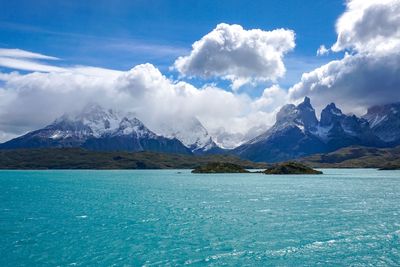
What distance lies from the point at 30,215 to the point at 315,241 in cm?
6498

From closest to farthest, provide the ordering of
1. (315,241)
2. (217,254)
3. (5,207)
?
(217,254), (315,241), (5,207)

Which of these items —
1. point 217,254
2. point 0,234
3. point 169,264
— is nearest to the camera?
point 169,264

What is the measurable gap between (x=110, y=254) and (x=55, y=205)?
66540 millimetres

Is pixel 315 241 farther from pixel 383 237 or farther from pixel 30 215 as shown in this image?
pixel 30 215

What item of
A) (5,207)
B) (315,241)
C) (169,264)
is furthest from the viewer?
(5,207)

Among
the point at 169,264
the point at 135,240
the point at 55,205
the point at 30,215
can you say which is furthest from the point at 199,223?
the point at 55,205

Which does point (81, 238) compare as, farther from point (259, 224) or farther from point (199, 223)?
point (259, 224)

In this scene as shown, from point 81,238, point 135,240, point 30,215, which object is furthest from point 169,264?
point 30,215

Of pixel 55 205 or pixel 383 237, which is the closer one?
pixel 383 237

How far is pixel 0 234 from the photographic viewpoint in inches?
2665

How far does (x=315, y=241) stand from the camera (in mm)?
60312

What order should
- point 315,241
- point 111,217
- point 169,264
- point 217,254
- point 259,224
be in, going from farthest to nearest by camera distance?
point 111,217, point 259,224, point 315,241, point 217,254, point 169,264

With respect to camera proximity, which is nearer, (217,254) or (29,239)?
(217,254)

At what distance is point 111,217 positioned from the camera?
3501 inches
